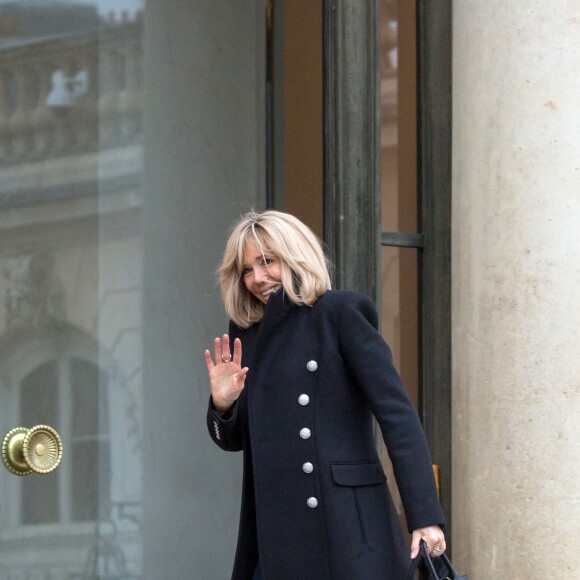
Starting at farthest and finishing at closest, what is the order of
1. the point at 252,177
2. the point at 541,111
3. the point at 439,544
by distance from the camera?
the point at 252,177
the point at 541,111
the point at 439,544

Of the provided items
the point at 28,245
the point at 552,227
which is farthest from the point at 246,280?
the point at 552,227

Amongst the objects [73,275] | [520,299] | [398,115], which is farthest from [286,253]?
[398,115]

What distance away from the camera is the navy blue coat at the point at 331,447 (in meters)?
3.52

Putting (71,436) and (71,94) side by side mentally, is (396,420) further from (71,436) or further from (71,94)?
(71,94)

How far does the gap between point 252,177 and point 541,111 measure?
3.43 ft

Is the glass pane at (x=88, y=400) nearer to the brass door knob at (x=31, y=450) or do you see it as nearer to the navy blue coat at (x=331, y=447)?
the brass door knob at (x=31, y=450)

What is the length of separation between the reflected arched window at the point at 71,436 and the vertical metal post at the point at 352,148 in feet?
2.70

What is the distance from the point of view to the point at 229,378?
3.63m

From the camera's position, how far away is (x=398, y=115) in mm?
4859

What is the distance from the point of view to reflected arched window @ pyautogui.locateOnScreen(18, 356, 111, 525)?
13.7 ft

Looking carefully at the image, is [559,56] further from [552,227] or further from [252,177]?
[252,177]

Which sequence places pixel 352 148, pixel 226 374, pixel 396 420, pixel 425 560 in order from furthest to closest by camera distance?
pixel 352 148 < pixel 226 374 < pixel 396 420 < pixel 425 560

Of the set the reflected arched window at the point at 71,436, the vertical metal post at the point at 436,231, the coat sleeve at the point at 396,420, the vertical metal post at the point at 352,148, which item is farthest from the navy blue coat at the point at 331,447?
the vertical metal post at the point at 436,231

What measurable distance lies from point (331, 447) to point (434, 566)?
1.18 feet
